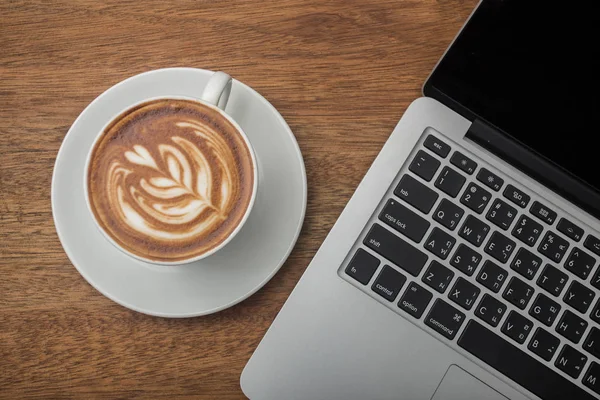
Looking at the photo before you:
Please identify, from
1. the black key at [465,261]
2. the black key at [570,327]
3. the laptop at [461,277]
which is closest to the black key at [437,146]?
the laptop at [461,277]

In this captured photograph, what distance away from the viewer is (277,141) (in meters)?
0.67

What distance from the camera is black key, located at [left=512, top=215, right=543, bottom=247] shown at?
64 cm

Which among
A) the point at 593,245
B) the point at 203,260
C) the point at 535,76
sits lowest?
the point at 203,260

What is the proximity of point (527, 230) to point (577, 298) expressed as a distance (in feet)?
0.28

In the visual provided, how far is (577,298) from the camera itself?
0.64 m

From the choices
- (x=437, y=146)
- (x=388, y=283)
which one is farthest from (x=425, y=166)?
(x=388, y=283)

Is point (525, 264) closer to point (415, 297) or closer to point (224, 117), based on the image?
point (415, 297)

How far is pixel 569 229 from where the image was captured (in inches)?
25.4

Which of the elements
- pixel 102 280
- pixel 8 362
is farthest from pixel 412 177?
pixel 8 362

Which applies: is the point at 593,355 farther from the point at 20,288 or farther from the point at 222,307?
the point at 20,288

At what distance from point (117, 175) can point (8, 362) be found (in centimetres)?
25

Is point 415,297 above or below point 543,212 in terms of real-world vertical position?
below

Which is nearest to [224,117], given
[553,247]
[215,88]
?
[215,88]

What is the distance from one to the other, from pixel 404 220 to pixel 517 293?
0.45ft
